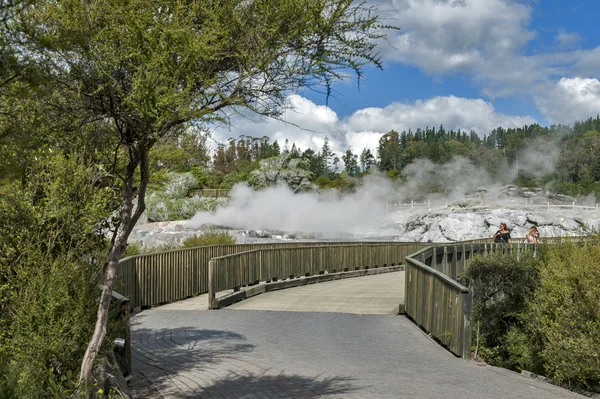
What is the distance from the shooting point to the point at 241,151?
406ft

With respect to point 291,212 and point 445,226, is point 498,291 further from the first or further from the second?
point 291,212

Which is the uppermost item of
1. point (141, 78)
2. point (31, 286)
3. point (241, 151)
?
point (241, 151)

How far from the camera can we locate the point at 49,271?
6711mm

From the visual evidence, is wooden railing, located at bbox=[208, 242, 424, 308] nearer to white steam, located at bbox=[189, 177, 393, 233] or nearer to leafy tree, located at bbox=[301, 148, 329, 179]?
white steam, located at bbox=[189, 177, 393, 233]

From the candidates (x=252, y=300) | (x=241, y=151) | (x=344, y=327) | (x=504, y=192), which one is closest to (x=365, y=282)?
(x=252, y=300)

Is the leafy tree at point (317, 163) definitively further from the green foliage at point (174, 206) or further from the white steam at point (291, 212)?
the green foliage at point (174, 206)

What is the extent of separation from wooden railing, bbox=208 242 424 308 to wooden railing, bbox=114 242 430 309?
1163 mm

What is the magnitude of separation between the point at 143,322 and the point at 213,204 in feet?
148

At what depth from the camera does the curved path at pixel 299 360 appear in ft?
24.9

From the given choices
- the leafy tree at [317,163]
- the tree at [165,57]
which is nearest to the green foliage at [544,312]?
the tree at [165,57]

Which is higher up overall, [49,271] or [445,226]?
[49,271]

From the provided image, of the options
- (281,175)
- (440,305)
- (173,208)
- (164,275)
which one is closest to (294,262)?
(164,275)

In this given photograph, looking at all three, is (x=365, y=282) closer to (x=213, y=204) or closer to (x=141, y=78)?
(x=141, y=78)

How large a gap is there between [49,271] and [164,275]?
854 centimetres
